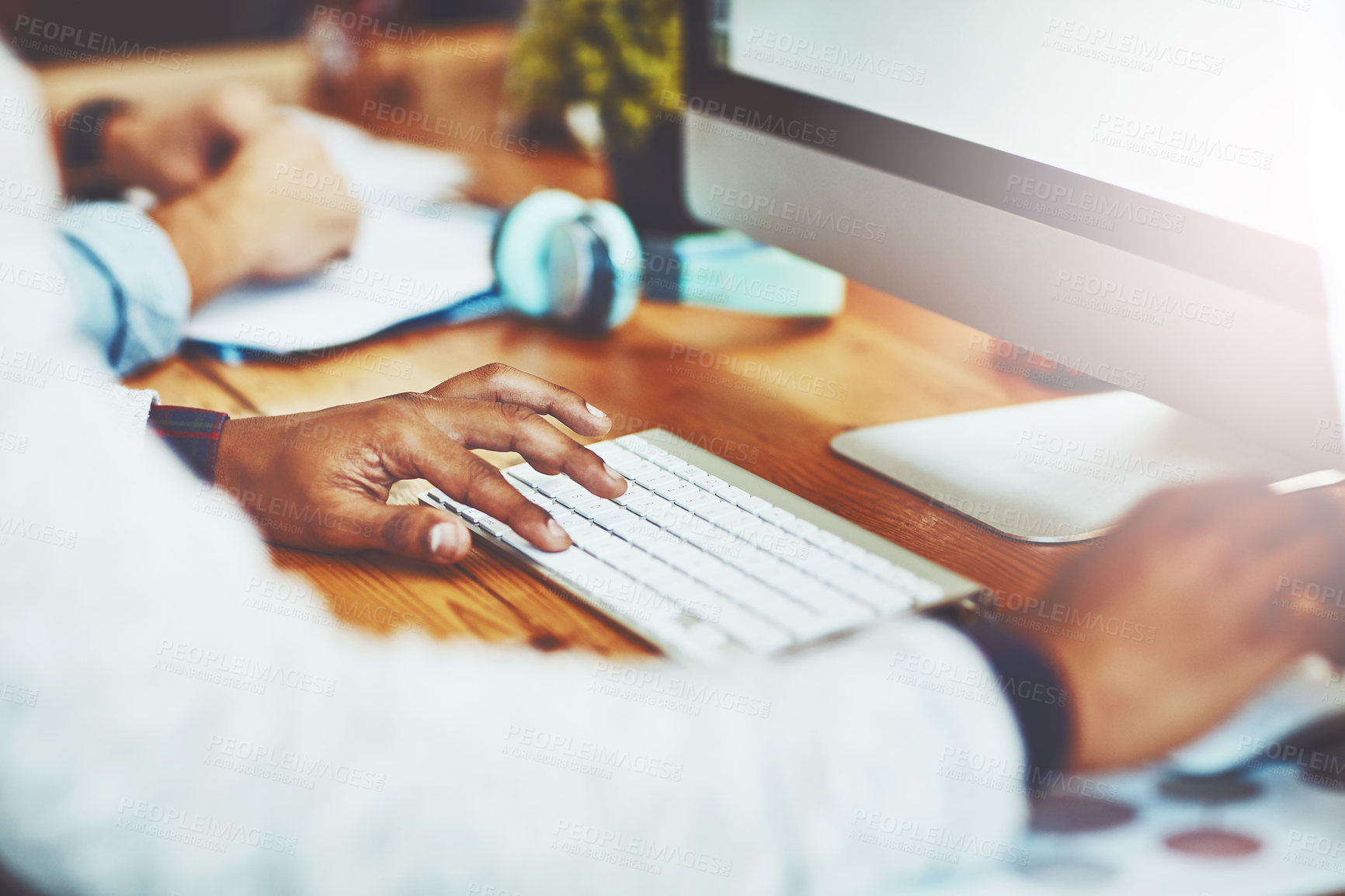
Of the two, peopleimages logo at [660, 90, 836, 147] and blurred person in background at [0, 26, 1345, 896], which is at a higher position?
peopleimages logo at [660, 90, 836, 147]

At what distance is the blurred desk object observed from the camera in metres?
0.43

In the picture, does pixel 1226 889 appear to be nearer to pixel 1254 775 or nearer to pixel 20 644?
pixel 1254 775

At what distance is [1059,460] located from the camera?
1.86 feet

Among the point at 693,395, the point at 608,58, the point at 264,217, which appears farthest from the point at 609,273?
the point at 608,58

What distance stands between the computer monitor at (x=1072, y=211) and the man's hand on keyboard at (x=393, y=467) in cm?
19

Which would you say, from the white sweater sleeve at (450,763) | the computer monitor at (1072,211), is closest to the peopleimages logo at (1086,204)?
the computer monitor at (1072,211)

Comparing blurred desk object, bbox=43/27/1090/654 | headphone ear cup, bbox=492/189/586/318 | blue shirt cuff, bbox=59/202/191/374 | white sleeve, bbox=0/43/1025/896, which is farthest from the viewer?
headphone ear cup, bbox=492/189/586/318

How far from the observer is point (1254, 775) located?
0.36 meters

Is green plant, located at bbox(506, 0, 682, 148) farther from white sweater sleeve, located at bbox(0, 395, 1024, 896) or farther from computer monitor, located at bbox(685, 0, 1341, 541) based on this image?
white sweater sleeve, located at bbox(0, 395, 1024, 896)

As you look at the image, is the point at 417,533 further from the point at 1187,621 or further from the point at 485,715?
the point at 1187,621

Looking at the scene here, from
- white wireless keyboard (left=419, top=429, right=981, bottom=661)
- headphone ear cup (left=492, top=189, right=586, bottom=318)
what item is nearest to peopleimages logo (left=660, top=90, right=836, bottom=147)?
headphone ear cup (left=492, top=189, right=586, bottom=318)

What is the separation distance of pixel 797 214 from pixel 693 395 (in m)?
0.14

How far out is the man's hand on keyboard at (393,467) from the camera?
1.48ft

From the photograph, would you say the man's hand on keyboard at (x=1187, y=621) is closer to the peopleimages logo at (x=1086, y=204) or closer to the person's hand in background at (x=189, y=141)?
the peopleimages logo at (x=1086, y=204)
